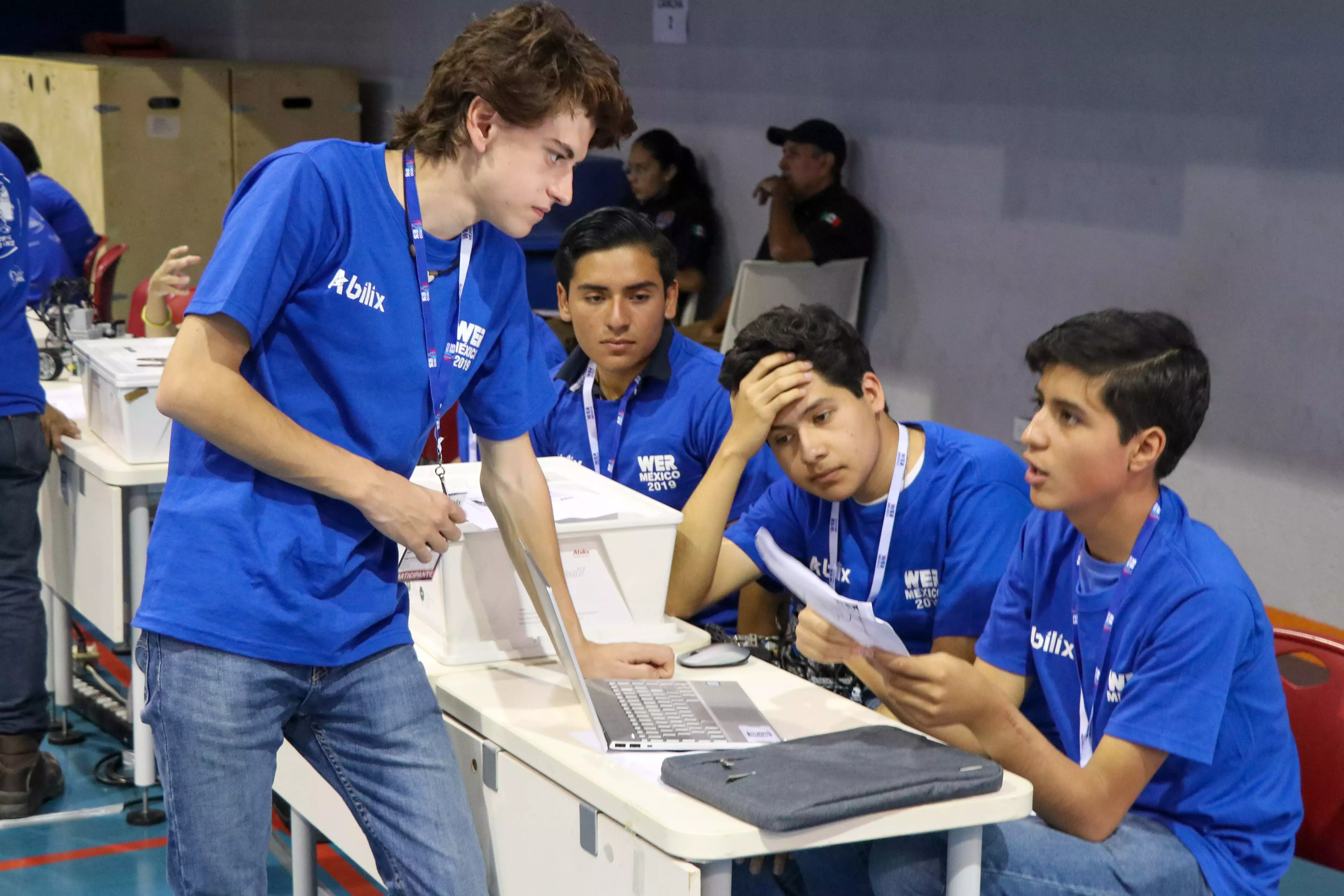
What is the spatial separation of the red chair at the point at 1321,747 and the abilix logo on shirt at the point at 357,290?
1.28m

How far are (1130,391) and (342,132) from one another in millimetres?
7315

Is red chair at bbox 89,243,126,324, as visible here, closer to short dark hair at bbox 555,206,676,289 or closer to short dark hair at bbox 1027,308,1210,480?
short dark hair at bbox 555,206,676,289

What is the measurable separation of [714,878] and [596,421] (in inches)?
60.7

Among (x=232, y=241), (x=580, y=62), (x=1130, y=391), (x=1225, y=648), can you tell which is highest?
(x=580, y=62)

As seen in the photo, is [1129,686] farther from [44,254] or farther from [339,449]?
[44,254]

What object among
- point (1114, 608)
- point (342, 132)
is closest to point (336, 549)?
point (1114, 608)

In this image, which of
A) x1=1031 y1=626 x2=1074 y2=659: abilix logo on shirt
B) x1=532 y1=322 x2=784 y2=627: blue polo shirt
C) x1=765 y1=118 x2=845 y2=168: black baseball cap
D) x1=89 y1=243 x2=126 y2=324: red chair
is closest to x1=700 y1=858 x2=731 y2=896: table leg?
x1=1031 y1=626 x2=1074 y2=659: abilix logo on shirt

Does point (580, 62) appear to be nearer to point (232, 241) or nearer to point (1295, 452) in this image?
point (232, 241)

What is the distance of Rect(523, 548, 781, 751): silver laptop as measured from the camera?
5.67 ft

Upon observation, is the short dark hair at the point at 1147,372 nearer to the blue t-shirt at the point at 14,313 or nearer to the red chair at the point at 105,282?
the blue t-shirt at the point at 14,313

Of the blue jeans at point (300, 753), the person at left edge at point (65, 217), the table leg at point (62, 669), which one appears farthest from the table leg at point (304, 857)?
the person at left edge at point (65, 217)

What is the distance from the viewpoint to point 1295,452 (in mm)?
3891

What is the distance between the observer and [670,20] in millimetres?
6379

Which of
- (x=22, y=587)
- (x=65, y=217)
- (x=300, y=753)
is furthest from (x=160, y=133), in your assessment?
(x=300, y=753)
